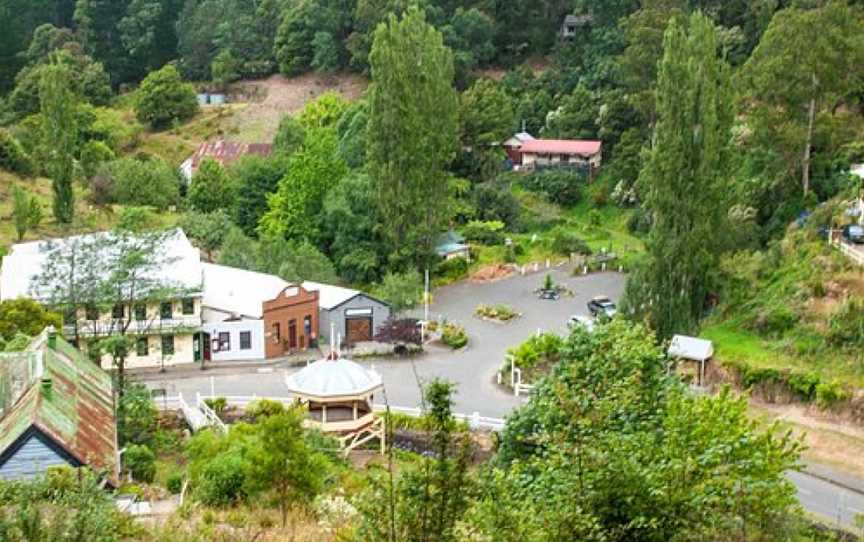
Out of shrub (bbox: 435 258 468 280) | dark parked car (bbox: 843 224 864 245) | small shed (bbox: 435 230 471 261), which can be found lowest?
shrub (bbox: 435 258 468 280)

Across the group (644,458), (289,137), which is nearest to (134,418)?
(644,458)

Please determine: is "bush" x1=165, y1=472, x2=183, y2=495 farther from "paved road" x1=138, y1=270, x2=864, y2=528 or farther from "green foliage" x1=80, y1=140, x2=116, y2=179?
"green foliage" x1=80, y1=140, x2=116, y2=179

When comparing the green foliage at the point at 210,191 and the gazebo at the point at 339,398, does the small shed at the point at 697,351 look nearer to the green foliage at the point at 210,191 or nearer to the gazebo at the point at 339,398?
the gazebo at the point at 339,398

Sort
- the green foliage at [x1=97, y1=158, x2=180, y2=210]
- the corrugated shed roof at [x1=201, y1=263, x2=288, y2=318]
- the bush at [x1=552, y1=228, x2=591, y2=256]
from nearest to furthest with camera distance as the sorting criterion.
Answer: the corrugated shed roof at [x1=201, y1=263, x2=288, y2=318]
the bush at [x1=552, y1=228, x2=591, y2=256]
the green foliage at [x1=97, y1=158, x2=180, y2=210]

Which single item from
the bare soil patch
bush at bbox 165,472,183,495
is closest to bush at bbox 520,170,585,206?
the bare soil patch

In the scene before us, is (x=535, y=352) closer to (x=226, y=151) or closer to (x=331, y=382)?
(x=331, y=382)

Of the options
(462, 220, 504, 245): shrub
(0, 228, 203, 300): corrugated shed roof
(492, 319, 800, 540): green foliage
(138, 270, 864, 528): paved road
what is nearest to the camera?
(492, 319, 800, 540): green foliage

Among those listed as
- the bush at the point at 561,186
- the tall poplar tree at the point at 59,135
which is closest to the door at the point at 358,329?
the tall poplar tree at the point at 59,135
